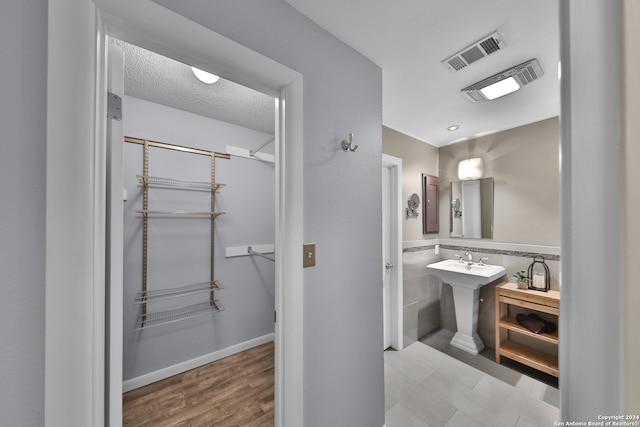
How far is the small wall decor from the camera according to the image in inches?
108

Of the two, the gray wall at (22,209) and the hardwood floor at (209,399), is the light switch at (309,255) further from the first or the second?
the hardwood floor at (209,399)

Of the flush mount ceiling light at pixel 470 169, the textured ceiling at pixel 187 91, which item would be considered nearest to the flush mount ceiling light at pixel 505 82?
the flush mount ceiling light at pixel 470 169

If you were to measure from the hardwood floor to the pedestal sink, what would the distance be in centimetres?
194

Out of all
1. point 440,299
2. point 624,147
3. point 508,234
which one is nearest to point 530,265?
point 508,234

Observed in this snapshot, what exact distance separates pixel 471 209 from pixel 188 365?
326 cm

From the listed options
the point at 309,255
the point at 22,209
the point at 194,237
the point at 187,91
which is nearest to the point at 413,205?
the point at 309,255

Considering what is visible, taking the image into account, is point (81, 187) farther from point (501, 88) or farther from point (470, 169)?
point (470, 169)

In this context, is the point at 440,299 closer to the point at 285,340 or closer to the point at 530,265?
the point at 530,265

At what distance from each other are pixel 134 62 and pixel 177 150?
717mm

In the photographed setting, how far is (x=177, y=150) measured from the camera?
218 centimetres

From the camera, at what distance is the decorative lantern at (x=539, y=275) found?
226 centimetres

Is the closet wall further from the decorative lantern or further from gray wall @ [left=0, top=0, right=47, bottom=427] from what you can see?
the decorative lantern

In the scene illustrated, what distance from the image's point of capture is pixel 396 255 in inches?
102

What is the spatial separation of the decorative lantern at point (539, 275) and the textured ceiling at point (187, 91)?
9.26 feet
